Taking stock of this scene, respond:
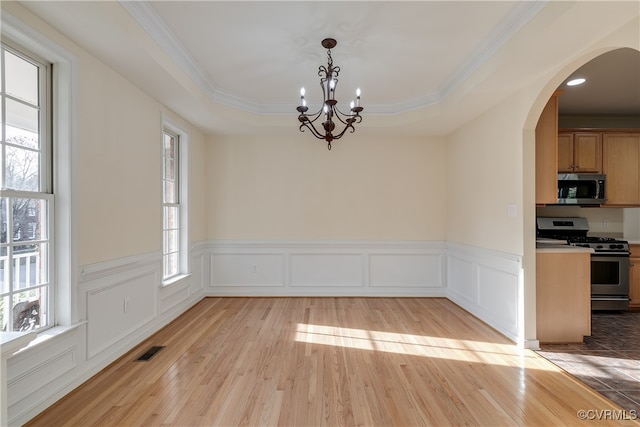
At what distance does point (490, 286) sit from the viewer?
3.84 metres

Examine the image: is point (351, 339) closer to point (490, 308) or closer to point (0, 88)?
point (490, 308)

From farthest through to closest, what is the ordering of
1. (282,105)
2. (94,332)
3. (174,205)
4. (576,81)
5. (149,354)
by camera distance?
(282,105) → (174,205) → (576,81) → (149,354) → (94,332)

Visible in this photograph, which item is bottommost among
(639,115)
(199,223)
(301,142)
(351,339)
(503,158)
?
(351,339)

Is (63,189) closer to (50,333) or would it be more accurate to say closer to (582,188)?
(50,333)

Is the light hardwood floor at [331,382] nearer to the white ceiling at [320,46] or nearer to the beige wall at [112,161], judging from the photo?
the beige wall at [112,161]

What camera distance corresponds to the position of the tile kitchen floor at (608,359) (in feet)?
7.93

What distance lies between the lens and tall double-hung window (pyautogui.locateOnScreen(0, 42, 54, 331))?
6.73 ft

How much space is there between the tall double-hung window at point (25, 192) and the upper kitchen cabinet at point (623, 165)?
6367 mm

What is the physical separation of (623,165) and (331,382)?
502 centimetres

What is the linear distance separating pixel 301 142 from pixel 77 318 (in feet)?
12.2

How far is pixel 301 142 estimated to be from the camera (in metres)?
5.22

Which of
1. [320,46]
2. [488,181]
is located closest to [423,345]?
[488,181]

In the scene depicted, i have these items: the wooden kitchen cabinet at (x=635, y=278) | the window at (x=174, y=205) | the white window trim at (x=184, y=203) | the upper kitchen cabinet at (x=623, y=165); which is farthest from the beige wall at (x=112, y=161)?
the wooden kitchen cabinet at (x=635, y=278)

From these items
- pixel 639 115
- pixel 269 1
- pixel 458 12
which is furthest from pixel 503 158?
pixel 639 115
